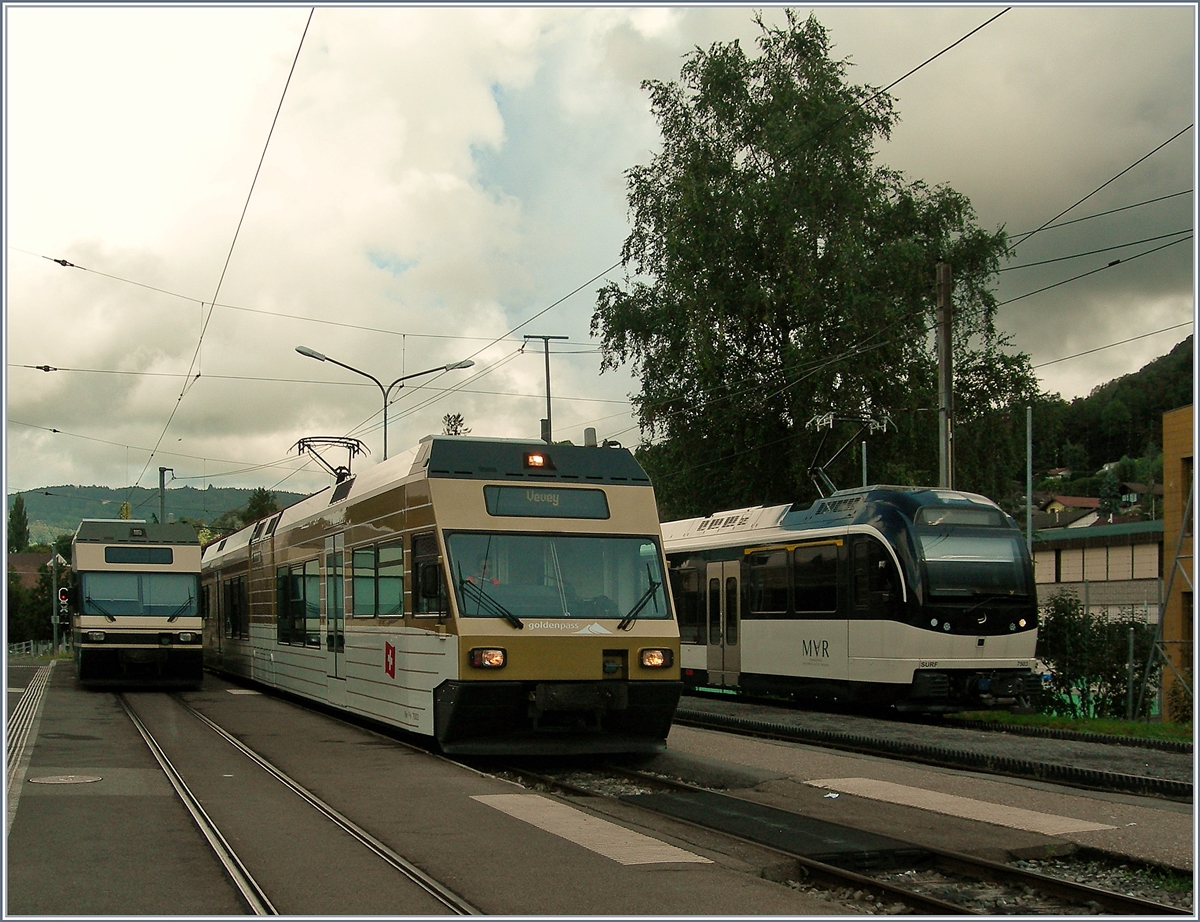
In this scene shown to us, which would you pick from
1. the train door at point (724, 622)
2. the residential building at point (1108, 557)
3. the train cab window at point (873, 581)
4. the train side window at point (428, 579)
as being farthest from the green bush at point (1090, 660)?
the residential building at point (1108, 557)

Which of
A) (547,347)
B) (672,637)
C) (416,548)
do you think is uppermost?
(547,347)

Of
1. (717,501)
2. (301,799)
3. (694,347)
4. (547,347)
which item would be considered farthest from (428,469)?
(547,347)

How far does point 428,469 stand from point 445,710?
2.40m

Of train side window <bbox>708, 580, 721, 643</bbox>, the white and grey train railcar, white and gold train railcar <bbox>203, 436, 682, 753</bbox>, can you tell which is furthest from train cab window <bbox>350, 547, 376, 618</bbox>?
train side window <bbox>708, 580, 721, 643</bbox>

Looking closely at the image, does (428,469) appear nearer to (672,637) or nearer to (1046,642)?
(672,637)

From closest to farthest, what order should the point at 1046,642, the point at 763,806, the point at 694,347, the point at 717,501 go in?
the point at 763,806, the point at 1046,642, the point at 694,347, the point at 717,501

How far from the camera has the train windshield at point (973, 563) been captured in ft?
57.3

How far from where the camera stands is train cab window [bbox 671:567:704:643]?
913 inches

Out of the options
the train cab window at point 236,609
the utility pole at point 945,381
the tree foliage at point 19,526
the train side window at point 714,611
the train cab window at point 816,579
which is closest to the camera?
the train cab window at point 816,579

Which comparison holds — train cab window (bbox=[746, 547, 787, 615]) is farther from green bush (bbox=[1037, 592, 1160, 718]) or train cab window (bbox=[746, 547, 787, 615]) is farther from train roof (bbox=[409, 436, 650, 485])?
train roof (bbox=[409, 436, 650, 485])

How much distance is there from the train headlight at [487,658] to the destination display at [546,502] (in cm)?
148

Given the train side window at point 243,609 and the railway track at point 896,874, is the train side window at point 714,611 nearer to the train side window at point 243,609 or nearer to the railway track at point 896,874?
the train side window at point 243,609

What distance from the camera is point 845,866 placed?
7.81 m

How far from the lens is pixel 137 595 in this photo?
24.2 meters
